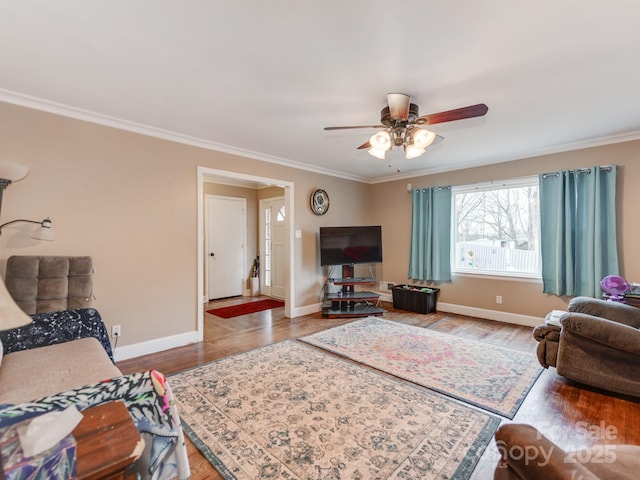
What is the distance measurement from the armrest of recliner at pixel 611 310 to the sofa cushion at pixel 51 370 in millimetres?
3822

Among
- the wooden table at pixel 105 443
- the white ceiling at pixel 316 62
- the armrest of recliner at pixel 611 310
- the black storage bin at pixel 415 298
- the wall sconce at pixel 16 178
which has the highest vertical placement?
the white ceiling at pixel 316 62

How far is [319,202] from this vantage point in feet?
16.6

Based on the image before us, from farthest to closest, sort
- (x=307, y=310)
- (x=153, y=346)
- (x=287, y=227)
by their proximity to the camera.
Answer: (x=307, y=310) < (x=287, y=227) < (x=153, y=346)

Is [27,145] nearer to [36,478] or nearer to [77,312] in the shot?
[77,312]

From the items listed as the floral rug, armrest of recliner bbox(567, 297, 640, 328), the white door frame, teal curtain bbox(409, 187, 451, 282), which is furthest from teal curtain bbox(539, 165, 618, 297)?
the white door frame

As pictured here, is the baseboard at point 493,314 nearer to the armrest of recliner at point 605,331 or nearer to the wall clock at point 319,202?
the armrest of recliner at point 605,331

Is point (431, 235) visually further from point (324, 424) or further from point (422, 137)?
point (324, 424)

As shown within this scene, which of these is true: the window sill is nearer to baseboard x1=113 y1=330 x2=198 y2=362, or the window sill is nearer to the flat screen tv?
the flat screen tv

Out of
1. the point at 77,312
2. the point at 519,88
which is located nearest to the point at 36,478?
the point at 77,312

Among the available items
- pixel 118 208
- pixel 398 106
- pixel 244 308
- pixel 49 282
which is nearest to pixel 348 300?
pixel 244 308

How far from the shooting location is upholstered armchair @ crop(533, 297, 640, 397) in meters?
2.20

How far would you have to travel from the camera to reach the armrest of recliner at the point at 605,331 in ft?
7.04

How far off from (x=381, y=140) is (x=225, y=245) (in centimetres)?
454

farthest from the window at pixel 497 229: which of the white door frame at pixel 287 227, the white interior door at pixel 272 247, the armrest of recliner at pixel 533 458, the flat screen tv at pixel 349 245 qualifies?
the armrest of recliner at pixel 533 458
